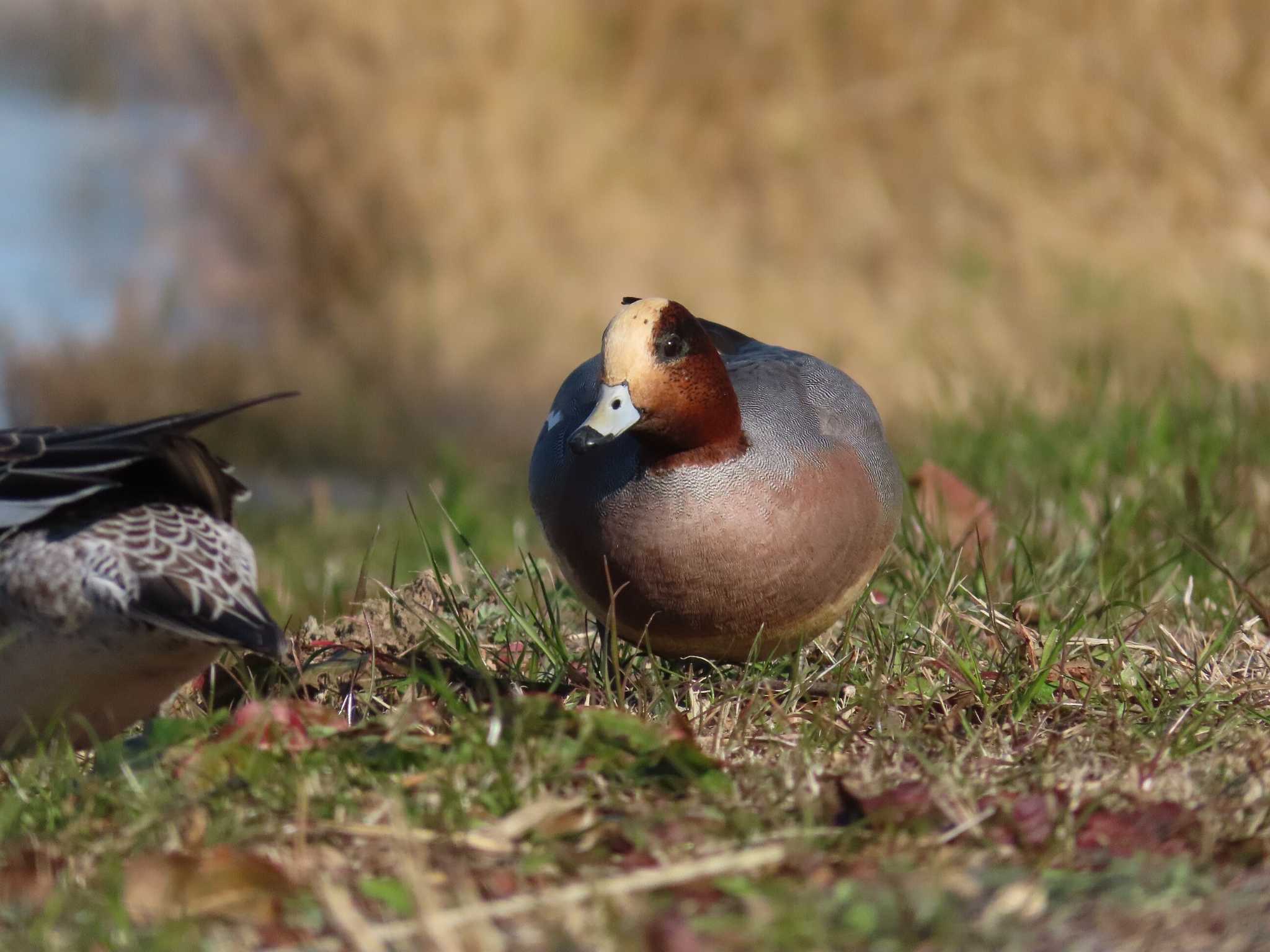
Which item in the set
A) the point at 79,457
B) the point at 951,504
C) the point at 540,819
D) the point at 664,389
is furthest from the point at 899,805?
the point at 951,504

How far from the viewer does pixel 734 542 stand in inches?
115

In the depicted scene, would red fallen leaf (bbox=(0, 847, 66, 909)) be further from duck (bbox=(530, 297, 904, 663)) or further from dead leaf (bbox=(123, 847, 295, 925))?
duck (bbox=(530, 297, 904, 663))

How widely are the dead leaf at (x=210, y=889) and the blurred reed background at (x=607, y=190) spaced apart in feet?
19.2

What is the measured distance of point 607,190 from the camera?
9.18 m

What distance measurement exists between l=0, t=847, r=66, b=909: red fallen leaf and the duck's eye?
130cm

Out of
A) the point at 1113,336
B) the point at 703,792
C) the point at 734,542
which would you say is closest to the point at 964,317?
the point at 1113,336

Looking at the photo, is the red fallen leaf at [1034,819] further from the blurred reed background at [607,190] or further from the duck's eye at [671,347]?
the blurred reed background at [607,190]

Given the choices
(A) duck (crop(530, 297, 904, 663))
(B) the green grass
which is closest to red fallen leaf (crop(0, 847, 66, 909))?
(B) the green grass

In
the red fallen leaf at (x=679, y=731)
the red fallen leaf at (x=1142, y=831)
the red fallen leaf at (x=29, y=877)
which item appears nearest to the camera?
the red fallen leaf at (x=29, y=877)

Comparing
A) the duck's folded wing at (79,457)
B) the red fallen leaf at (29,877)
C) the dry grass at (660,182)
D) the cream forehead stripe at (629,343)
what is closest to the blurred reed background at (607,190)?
the dry grass at (660,182)

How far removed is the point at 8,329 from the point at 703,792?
8713mm

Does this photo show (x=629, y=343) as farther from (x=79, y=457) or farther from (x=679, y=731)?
(x=79, y=457)

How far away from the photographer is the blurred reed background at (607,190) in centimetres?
820

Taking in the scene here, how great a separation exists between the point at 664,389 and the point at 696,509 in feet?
0.71
